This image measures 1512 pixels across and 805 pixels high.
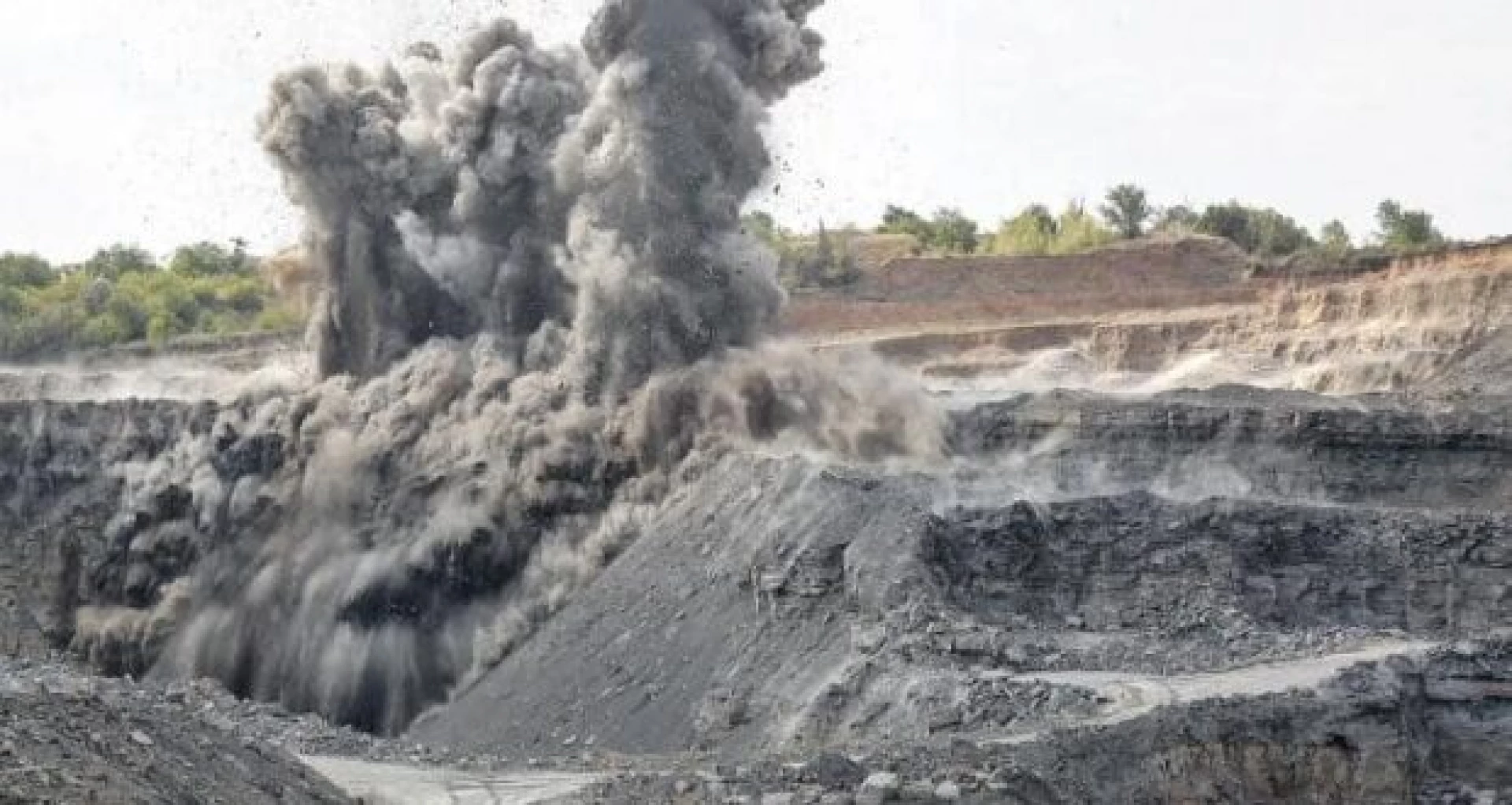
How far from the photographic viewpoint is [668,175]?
5038 cm

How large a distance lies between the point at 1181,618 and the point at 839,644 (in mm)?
4914

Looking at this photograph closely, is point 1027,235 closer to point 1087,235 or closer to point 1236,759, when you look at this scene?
point 1087,235

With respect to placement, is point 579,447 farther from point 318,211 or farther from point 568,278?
point 318,211

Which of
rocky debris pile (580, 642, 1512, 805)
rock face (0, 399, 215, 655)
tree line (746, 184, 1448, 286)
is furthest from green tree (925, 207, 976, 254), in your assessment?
rocky debris pile (580, 642, 1512, 805)

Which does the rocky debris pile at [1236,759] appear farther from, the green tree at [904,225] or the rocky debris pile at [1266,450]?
the green tree at [904,225]

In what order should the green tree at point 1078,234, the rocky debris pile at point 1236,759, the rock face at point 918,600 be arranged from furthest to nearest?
the green tree at point 1078,234
the rock face at point 918,600
the rocky debris pile at point 1236,759

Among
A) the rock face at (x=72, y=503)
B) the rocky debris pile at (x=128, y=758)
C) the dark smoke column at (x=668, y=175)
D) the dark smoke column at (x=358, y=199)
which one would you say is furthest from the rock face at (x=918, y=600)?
the rock face at (x=72, y=503)

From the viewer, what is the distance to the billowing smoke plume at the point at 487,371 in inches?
1924

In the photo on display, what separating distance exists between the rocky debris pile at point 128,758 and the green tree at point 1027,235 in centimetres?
6303

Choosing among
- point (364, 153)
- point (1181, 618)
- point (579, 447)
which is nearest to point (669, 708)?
point (1181, 618)

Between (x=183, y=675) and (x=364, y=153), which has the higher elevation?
(x=364, y=153)

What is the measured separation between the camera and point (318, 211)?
56.4 meters

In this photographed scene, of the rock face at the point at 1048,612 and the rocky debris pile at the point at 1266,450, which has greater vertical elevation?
the rocky debris pile at the point at 1266,450

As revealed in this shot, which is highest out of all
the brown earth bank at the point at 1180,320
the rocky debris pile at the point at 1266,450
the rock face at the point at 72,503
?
the brown earth bank at the point at 1180,320
